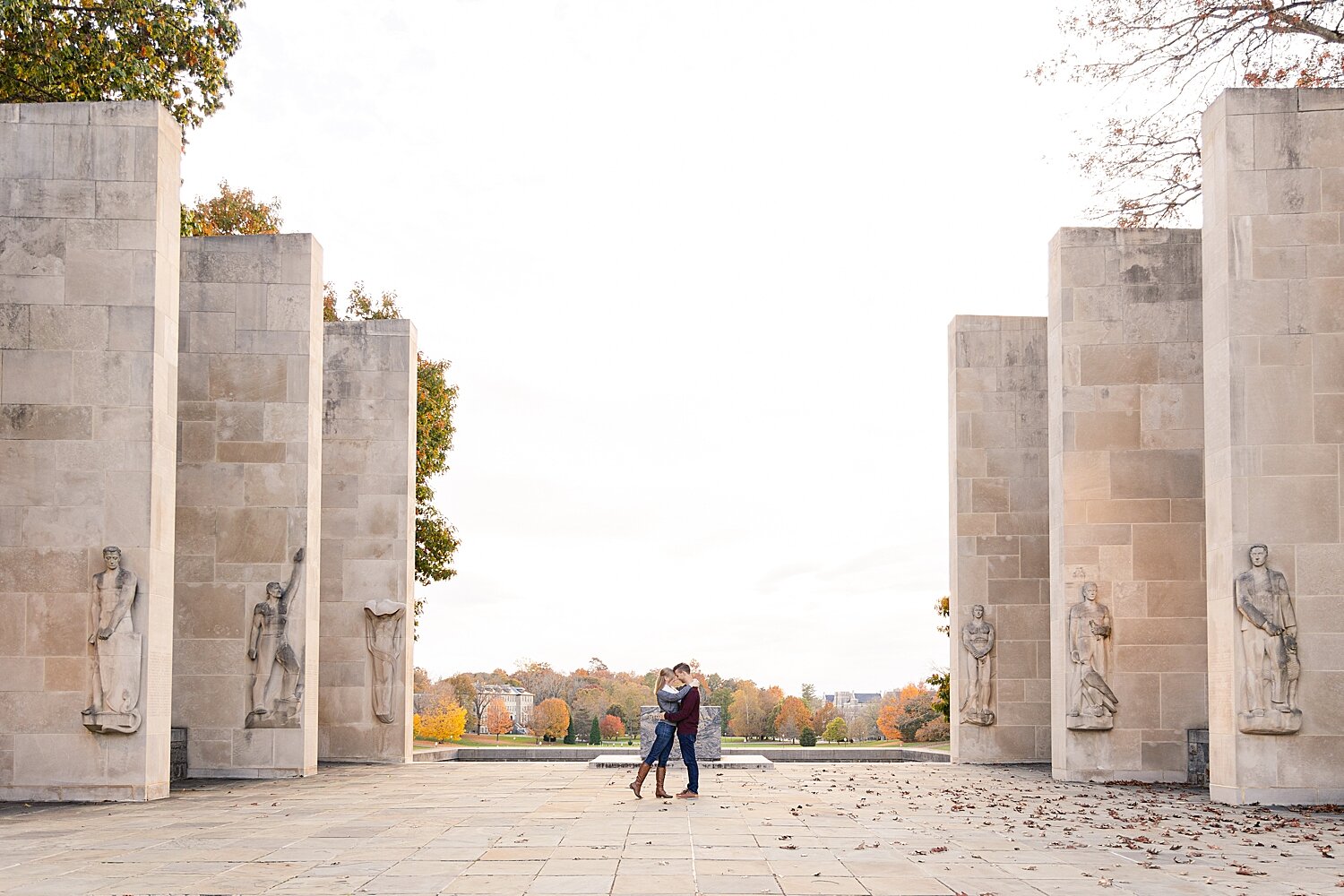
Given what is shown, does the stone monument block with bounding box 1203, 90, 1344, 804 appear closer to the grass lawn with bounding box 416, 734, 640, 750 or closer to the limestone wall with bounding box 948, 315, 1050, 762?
the limestone wall with bounding box 948, 315, 1050, 762

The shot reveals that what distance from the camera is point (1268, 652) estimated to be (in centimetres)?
1445

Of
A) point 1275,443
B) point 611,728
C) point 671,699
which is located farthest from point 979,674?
point 611,728

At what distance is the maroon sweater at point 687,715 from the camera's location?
48.9ft

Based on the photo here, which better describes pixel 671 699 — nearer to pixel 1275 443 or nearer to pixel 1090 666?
pixel 1090 666

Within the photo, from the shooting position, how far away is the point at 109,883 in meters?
8.83

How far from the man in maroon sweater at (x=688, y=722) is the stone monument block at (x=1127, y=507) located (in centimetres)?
606

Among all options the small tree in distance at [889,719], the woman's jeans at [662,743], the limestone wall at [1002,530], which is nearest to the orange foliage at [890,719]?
the small tree in distance at [889,719]

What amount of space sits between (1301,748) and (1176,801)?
1.43m

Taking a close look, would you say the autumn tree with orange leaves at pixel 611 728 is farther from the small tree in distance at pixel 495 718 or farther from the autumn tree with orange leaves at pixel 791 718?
the small tree in distance at pixel 495 718

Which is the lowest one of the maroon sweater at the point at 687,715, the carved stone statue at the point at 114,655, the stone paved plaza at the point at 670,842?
the stone paved plaza at the point at 670,842

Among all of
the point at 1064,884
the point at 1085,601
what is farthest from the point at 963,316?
the point at 1064,884

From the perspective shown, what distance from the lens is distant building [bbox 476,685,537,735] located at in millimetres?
60609

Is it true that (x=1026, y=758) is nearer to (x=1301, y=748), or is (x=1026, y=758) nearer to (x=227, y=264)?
(x=1301, y=748)

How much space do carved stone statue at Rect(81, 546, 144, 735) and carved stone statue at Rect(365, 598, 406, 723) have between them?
7.98 metres
